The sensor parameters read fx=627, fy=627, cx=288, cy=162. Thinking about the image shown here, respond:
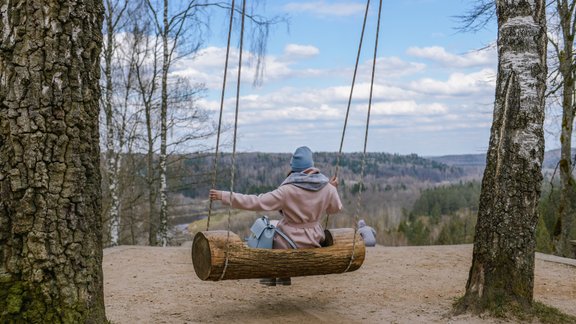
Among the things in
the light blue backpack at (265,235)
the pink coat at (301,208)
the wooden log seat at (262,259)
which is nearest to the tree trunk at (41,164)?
the wooden log seat at (262,259)

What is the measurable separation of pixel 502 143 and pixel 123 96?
529 inches

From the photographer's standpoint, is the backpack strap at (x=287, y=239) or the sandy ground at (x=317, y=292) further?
the sandy ground at (x=317, y=292)

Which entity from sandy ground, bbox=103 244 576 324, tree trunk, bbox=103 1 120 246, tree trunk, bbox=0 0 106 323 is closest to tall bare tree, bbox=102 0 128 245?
tree trunk, bbox=103 1 120 246

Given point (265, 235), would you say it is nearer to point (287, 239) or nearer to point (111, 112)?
point (287, 239)

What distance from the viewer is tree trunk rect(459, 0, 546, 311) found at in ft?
17.1

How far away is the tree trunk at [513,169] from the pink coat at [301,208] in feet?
4.34

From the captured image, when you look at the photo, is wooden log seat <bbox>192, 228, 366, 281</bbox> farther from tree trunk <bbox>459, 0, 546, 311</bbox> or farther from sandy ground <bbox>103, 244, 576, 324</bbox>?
tree trunk <bbox>459, 0, 546, 311</bbox>

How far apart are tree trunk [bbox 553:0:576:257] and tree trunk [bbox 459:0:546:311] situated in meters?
6.75

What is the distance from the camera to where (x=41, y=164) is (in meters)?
3.34

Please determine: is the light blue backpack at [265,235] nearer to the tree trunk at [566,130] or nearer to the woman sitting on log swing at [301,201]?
the woman sitting on log swing at [301,201]

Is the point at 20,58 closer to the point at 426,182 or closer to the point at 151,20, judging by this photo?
the point at 151,20

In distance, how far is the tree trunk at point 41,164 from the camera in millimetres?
3328

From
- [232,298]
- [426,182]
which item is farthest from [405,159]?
[232,298]

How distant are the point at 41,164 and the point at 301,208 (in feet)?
7.95
